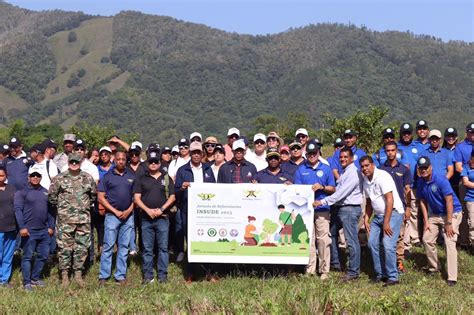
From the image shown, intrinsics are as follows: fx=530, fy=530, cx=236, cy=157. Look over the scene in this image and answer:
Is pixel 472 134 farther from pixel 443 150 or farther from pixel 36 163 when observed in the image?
pixel 36 163

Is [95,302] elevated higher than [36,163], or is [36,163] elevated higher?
[36,163]

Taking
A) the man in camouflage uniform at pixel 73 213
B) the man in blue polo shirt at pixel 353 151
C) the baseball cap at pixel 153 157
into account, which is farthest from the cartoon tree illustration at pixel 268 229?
the man in camouflage uniform at pixel 73 213

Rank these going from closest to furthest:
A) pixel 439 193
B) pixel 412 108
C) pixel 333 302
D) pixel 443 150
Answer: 1. pixel 333 302
2. pixel 439 193
3. pixel 443 150
4. pixel 412 108

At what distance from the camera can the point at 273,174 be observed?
926 cm

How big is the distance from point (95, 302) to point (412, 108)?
197m

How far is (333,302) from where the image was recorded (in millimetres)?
6117

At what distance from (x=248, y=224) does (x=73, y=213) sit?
2.96 metres

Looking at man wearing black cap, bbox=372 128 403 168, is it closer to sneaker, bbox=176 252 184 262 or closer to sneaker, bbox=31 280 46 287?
sneaker, bbox=176 252 184 262

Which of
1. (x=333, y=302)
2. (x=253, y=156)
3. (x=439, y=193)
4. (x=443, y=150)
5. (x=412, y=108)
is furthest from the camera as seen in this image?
(x=412, y=108)

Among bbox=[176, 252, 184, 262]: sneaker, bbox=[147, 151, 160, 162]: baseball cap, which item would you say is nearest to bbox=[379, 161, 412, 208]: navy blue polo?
bbox=[147, 151, 160, 162]: baseball cap

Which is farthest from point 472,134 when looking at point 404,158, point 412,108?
point 412,108

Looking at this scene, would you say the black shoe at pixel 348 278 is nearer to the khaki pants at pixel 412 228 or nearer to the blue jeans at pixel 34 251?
the khaki pants at pixel 412 228

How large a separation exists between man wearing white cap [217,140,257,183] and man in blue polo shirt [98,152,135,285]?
159cm

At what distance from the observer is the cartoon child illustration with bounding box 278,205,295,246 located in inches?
355
